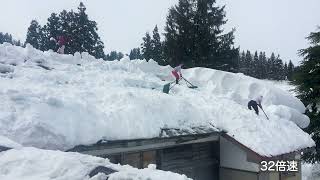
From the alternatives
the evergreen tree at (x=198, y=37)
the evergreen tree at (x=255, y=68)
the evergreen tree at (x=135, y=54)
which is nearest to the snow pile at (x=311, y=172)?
the evergreen tree at (x=198, y=37)

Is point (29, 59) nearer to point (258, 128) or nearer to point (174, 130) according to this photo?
point (174, 130)

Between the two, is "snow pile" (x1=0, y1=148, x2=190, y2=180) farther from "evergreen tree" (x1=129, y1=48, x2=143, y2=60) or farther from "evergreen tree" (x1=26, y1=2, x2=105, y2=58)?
"evergreen tree" (x1=129, y1=48, x2=143, y2=60)

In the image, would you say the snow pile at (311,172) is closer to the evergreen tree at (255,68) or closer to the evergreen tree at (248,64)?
the evergreen tree at (255,68)

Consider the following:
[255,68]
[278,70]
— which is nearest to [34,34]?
[255,68]

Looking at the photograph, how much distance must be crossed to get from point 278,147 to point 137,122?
185 inches

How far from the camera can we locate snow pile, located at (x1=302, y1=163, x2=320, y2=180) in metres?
20.9

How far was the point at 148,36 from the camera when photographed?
44500 millimetres

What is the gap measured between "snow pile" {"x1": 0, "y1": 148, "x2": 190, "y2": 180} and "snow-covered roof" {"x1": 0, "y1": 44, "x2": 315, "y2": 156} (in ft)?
8.54

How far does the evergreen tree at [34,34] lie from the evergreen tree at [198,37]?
20.1 m

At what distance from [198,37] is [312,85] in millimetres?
11245

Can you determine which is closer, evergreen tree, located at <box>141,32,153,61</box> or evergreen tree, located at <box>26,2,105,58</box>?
evergreen tree, located at <box>26,2,105,58</box>

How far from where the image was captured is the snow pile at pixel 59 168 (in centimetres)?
427

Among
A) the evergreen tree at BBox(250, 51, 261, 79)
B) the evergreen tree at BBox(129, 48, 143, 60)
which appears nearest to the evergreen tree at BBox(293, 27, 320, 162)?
the evergreen tree at BBox(250, 51, 261, 79)

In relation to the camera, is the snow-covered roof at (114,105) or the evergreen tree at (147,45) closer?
the snow-covered roof at (114,105)
